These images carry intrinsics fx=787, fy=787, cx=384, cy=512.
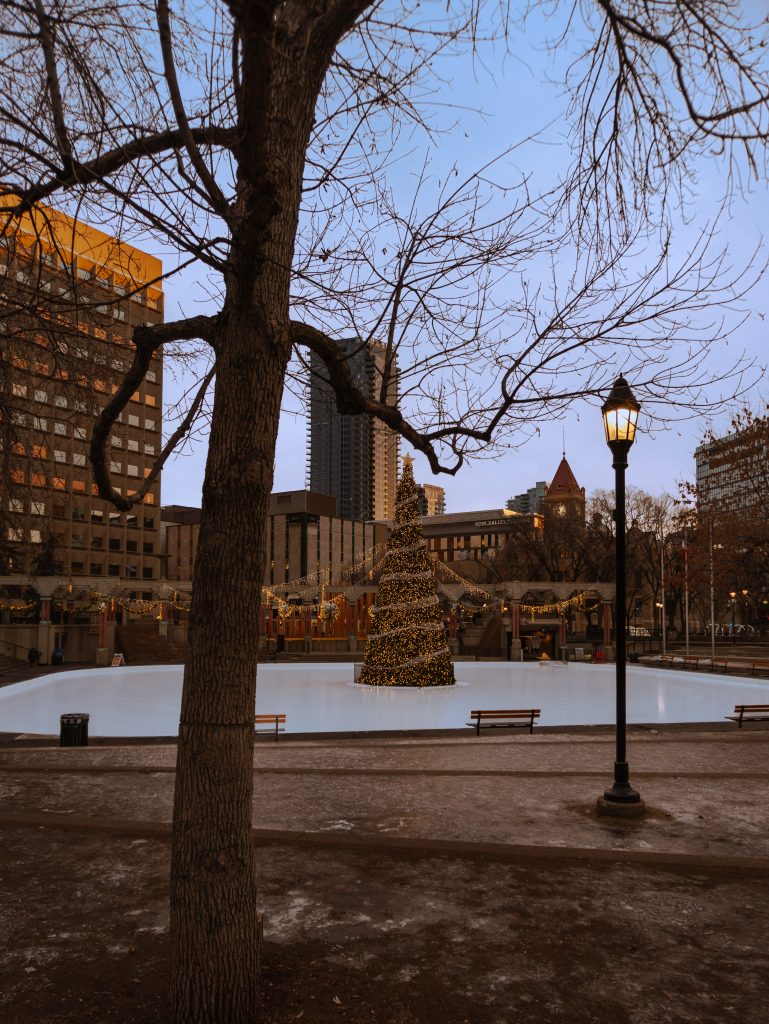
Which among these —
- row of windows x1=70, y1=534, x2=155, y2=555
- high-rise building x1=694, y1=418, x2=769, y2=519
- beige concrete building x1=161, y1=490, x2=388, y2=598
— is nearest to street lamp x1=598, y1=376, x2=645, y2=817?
high-rise building x1=694, y1=418, x2=769, y2=519

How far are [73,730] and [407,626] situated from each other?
44.7 ft

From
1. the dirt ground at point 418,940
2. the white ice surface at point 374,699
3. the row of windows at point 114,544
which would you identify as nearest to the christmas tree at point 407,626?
the white ice surface at point 374,699

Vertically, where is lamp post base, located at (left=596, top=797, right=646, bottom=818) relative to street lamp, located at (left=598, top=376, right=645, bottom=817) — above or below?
below

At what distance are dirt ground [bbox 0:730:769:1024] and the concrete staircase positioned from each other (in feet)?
107

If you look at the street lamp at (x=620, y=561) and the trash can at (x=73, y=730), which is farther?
the trash can at (x=73, y=730)

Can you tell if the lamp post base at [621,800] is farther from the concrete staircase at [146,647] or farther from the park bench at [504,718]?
the concrete staircase at [146,647]

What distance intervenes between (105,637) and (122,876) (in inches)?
1441

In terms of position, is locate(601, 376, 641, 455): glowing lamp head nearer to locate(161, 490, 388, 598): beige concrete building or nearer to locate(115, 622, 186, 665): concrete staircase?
locate(115, 622, 186, 665): concrete staircase

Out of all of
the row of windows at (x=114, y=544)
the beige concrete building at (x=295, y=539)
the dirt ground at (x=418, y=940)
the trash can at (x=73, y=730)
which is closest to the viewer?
the dirt ground at (x=418, y=940)

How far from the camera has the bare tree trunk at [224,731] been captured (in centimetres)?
409

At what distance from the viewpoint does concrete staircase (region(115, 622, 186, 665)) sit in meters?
42.5

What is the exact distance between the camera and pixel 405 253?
19.4 ft

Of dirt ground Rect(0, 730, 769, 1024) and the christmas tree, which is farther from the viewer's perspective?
the christmas tree

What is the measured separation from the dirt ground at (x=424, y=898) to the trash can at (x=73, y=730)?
115 inches
